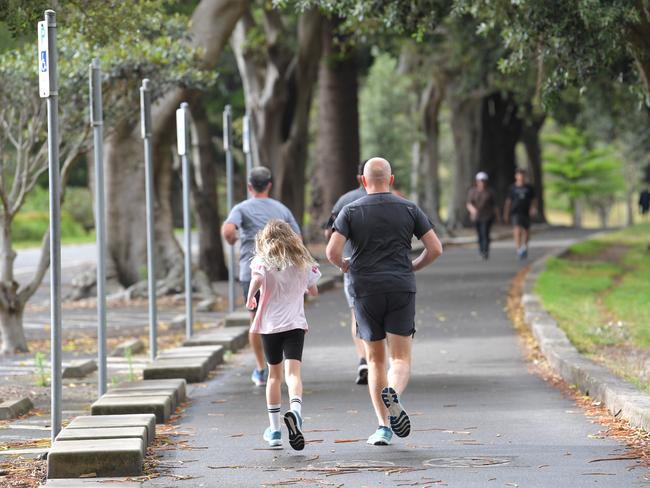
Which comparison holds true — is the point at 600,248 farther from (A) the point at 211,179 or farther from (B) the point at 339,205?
(B) the point at 339,205

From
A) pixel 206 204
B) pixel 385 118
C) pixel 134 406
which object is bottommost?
pixel 134 406

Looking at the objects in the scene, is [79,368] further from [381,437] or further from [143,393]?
[381,437]

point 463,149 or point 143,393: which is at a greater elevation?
point 463,149

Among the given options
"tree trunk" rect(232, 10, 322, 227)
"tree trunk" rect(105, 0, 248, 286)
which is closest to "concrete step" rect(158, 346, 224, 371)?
"tree trunk" rect(105, 0, 248, 286)

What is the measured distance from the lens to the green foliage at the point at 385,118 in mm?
65625

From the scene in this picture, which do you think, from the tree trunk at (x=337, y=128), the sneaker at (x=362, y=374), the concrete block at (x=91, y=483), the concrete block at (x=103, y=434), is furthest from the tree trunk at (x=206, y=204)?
the concrete block at (x=91, y=483)

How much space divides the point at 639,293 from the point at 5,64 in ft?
34.0

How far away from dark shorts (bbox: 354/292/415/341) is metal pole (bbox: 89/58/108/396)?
249cm

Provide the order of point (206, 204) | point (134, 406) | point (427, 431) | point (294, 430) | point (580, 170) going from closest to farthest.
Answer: point (294, 430), point (427, 431), point (134, 406), point (206, 204), point (580, 170)

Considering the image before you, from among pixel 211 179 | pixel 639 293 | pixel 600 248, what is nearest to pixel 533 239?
pixel 600 248

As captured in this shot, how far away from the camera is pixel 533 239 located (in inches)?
1757

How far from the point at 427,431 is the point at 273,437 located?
114 cm

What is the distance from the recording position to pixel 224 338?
15086 millimetres

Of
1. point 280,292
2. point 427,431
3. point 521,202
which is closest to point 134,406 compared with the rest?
point 280,292
